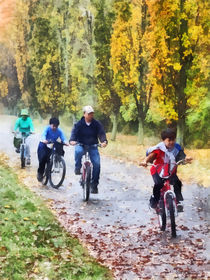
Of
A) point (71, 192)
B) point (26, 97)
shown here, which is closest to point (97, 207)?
point (71, 192)

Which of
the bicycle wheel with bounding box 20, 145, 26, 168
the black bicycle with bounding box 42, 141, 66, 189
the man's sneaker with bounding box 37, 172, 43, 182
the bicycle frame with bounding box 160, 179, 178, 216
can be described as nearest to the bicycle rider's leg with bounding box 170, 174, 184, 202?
the bicycle frame with bounding box 160, 179, 178, 216

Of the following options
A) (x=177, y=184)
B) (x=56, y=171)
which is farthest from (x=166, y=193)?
(x=56, y=171)

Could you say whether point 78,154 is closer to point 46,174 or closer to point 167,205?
point 46,174

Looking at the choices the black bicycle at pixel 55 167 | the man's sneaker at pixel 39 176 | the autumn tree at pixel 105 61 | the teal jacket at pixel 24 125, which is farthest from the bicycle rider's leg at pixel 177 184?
the autumn tree at pixel 105 61

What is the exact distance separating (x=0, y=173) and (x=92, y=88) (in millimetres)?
17740

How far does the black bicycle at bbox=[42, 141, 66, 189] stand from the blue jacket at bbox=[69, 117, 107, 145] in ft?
4.44

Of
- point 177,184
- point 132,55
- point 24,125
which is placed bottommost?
point 177,184

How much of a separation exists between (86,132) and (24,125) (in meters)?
5.05

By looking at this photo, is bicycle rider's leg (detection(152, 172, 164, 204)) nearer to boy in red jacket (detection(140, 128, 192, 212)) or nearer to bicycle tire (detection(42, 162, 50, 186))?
boy in red jacket (detection(140, 128, 192, 212))

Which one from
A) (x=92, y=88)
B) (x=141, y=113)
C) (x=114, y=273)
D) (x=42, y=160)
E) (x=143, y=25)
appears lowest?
(x=114, y=273)

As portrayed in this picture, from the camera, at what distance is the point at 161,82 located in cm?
1836

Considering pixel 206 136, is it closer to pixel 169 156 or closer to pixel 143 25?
pixel 143 25

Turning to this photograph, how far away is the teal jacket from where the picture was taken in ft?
47.4

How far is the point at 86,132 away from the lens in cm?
1005
